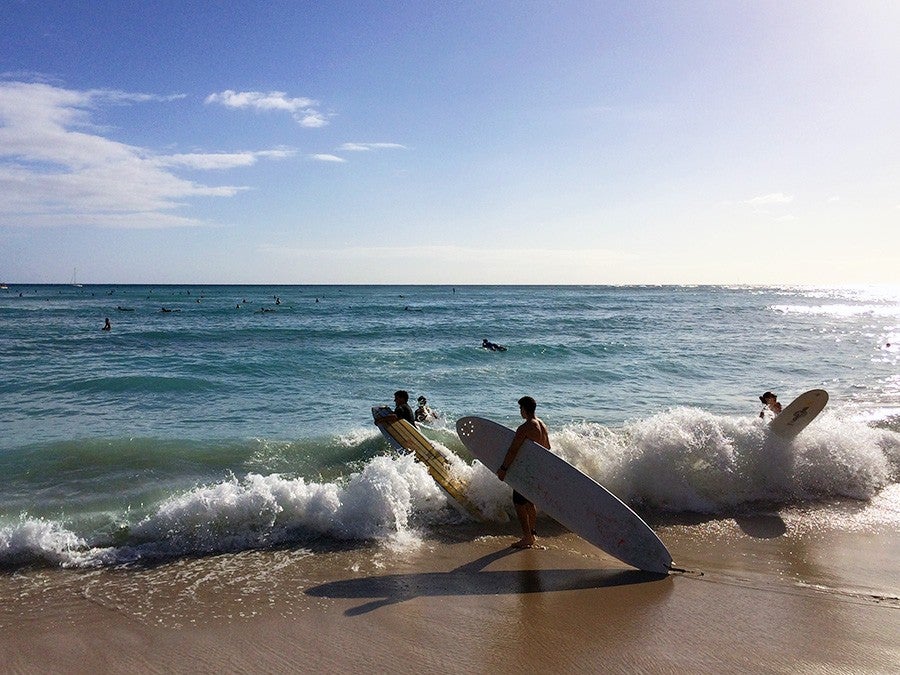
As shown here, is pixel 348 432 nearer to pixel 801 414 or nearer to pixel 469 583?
pixel 469 583

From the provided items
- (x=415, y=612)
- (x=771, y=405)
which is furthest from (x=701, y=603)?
(x=771, y=405)

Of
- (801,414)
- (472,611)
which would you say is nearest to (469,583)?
(472,611)

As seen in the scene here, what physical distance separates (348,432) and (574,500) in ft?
20.5

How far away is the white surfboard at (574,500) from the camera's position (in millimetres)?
5680

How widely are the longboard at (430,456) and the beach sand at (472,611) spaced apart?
0.69 metres

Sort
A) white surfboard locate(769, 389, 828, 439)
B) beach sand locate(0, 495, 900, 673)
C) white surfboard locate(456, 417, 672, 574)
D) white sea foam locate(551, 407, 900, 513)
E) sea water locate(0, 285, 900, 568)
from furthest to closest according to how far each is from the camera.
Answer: white surfboard locate(769, 389, 828, 439) < white sea foam locate(551, 407, 900, 513) < sea water locate(0, 285, 900, 568) < white surfboard locate(456, 417, 672, 574) < beach sand locate(0, 495, 900, 673)

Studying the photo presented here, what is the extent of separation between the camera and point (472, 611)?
4.83m

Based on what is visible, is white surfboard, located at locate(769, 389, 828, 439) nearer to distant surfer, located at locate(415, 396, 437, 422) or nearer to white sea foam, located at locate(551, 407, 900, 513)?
white sea foam, located at locate(551, 407, 900, 513)

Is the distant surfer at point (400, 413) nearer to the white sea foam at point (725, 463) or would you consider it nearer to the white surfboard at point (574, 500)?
the white sea foam at point (725, 463)

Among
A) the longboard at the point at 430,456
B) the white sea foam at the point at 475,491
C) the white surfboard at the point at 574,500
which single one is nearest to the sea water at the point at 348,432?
the white sea foam at the point at 475,491

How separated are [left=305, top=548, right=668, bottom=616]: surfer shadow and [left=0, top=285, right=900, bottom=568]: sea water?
1.06 metres

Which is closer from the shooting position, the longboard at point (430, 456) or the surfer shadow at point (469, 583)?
→ the surfer shadow at point (469, 583)

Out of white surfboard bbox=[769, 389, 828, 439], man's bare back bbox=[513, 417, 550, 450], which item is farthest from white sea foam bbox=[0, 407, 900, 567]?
man's bare back bbox=[513, 417, 550, 450]

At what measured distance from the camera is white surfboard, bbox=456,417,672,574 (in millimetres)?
5680
